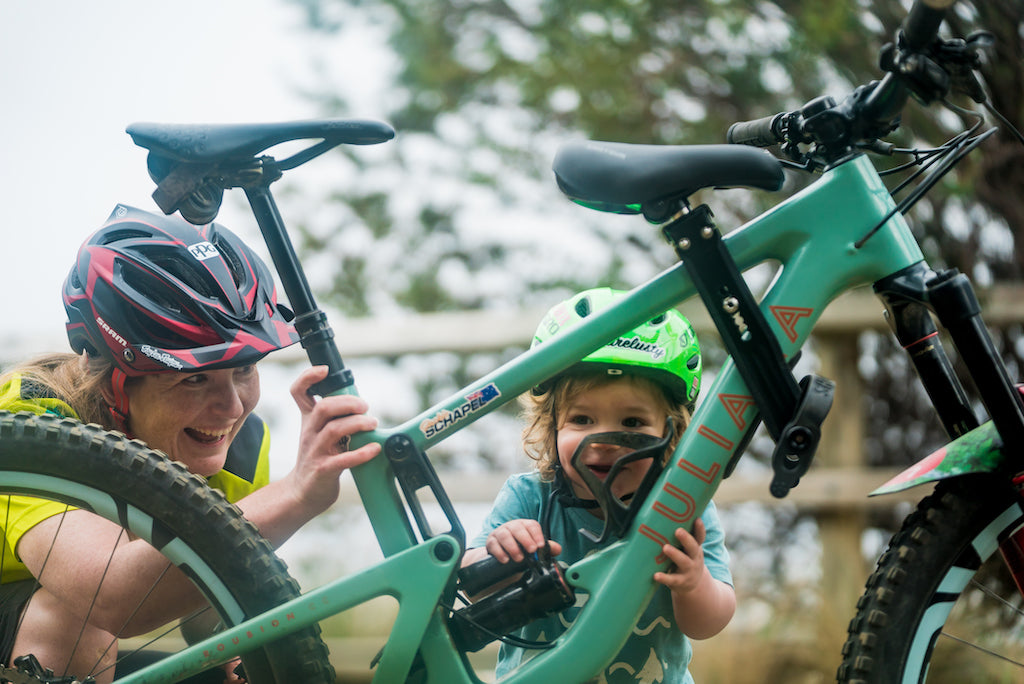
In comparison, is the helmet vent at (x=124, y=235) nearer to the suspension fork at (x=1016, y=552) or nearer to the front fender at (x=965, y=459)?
the front fender at (x=965, y=459)

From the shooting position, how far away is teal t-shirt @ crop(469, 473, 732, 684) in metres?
1.58

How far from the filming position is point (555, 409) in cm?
172

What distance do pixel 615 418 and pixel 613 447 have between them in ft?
0.24

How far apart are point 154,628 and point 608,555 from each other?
75 centimetres

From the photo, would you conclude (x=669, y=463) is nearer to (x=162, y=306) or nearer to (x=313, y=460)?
(x=313, y=460)

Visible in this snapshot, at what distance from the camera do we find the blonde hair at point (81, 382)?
1.53 metres

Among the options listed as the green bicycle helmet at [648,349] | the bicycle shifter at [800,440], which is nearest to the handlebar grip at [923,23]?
the bicycle shifter at [800,440]

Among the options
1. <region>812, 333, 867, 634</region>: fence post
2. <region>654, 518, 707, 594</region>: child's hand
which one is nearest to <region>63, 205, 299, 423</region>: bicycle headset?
<region>654, 518, 707, 594</region>: child's hand

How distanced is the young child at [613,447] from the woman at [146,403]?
0.36m

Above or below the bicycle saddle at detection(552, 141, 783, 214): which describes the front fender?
below

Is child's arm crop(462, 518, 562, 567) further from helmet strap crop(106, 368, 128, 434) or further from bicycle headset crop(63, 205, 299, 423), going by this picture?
helmet strap crop(106, 368, 128, 434)

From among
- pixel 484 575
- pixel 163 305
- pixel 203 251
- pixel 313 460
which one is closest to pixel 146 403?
pixel 163 305

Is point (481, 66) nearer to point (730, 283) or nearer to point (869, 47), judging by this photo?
point (869, 47)

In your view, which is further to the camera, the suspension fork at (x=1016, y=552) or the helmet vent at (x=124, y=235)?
the helmet vent at (x=124, y=235)
